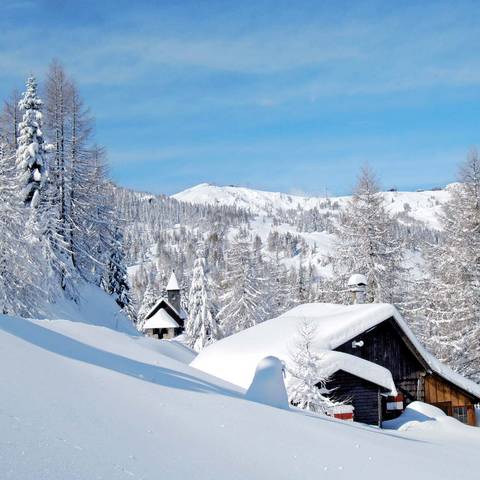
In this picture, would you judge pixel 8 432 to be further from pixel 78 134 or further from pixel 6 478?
pixel 78 134

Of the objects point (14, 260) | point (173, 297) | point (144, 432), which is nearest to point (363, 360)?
point (14, 260)

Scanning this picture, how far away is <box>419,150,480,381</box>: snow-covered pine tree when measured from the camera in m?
26.7

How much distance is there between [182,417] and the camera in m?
6.43

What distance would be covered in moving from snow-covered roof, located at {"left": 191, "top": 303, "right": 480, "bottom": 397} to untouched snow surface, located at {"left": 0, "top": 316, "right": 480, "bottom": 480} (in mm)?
11315

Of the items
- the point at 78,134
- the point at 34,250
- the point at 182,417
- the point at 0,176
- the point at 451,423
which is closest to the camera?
the point at 182,417

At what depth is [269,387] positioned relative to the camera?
32.5ft

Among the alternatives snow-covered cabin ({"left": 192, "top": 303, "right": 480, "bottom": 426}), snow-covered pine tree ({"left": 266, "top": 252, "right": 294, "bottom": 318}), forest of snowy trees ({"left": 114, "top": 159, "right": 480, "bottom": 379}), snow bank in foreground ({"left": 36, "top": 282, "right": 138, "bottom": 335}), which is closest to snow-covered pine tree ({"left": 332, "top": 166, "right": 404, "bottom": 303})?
forest of snowy trees ({"left": 114, "top": 159, "right": 480, "bottom": 379})

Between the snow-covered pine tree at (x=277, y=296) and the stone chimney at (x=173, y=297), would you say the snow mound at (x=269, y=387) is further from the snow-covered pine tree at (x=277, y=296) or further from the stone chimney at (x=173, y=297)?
the stone chimney at (x=173, y=297)

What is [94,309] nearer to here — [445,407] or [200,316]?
[200,316]

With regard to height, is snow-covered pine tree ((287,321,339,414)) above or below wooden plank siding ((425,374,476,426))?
above

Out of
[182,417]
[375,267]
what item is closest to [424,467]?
[182,417]

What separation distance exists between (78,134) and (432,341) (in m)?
23.1

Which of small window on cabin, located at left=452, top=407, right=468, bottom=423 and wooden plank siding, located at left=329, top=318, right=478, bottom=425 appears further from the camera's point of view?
small window on cabin, located at left=452, top=407, right=468, bottom=423

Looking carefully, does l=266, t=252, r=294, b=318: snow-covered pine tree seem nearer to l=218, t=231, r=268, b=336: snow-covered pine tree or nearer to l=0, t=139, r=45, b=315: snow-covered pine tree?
l=218, t=231, r=268, b=336: snow-covered pine tree
